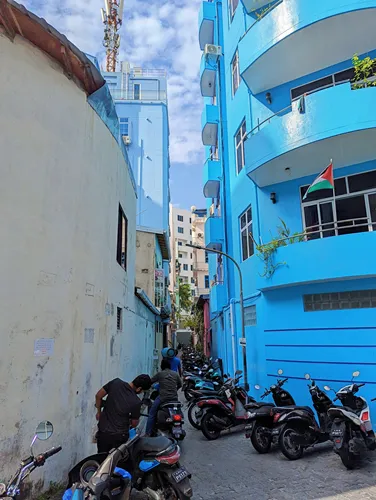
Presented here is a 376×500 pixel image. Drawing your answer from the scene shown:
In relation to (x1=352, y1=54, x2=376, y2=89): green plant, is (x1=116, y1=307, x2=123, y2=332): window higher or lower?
lower

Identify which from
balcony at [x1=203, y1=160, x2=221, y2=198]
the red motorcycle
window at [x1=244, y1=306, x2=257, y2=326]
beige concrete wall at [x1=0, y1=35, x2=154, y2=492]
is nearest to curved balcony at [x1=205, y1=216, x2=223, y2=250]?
balcony at [x1=203, y1=160, x2=221, y2=198]

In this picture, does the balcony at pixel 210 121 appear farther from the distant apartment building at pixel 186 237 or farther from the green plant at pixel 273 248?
the distant apartment building at pixel 186 237

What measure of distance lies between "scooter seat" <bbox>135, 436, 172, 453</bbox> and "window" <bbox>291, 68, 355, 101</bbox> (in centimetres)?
919

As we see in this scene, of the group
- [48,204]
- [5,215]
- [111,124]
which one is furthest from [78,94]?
[5,215]

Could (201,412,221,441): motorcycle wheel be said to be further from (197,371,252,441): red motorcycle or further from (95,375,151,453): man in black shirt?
(95,375,151,453): man in black shirt

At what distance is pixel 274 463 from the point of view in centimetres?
616

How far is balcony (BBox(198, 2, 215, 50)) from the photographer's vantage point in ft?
55.4

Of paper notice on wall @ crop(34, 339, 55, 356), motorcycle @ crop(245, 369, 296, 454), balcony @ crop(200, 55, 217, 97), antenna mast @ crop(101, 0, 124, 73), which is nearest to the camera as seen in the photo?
paper notice on wall @ crop(34, 339, 55, 356)

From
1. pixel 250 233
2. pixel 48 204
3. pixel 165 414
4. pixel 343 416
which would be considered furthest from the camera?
pixel 250 233

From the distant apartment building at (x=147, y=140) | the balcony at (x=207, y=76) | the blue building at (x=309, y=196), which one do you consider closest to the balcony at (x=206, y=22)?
the balcony at (x=207, y=76)

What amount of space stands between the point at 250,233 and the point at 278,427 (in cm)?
633

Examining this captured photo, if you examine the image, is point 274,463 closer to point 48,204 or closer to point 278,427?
point 278,427

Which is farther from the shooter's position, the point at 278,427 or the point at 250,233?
the point at 250,233

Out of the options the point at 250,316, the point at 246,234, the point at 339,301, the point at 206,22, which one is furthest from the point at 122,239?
the point at 206,22
